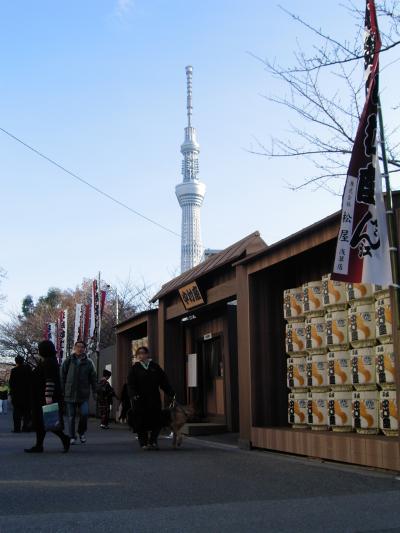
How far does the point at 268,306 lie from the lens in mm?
11547

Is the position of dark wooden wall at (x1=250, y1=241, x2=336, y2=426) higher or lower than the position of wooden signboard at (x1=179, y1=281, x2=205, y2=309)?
lower

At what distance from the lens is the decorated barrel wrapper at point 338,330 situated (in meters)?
9.46

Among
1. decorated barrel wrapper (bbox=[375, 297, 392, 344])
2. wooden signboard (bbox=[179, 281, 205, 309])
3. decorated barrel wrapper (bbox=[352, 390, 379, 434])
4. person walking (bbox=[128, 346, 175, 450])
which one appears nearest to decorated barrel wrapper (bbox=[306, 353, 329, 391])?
decorated barrel wrapper (bbox=[352, 390, 379, 434])

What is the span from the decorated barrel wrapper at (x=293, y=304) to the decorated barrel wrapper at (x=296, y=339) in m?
0.10

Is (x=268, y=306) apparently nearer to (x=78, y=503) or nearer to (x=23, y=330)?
(x=78, y=503)

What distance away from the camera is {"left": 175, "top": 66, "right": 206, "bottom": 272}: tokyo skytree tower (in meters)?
132

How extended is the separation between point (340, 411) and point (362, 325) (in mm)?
1361

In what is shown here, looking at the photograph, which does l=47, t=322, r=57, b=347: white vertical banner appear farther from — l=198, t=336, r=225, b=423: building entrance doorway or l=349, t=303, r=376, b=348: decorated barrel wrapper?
l=349, t=303, r=376, b=348: decorated barrel wrapper

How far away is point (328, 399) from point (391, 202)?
3.30 meters

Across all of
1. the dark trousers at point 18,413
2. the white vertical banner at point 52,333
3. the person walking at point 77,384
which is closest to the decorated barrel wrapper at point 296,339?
the person walking at point 77,384

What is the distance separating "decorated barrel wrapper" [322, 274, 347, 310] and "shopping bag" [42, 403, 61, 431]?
14.5 ft

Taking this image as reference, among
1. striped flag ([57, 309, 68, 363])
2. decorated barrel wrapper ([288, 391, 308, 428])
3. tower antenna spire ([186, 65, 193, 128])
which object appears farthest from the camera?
tower antenna spire ([186, 65, 193, 128])

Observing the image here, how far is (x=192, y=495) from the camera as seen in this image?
6.59 metres

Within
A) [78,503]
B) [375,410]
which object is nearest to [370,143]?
[375,410]
